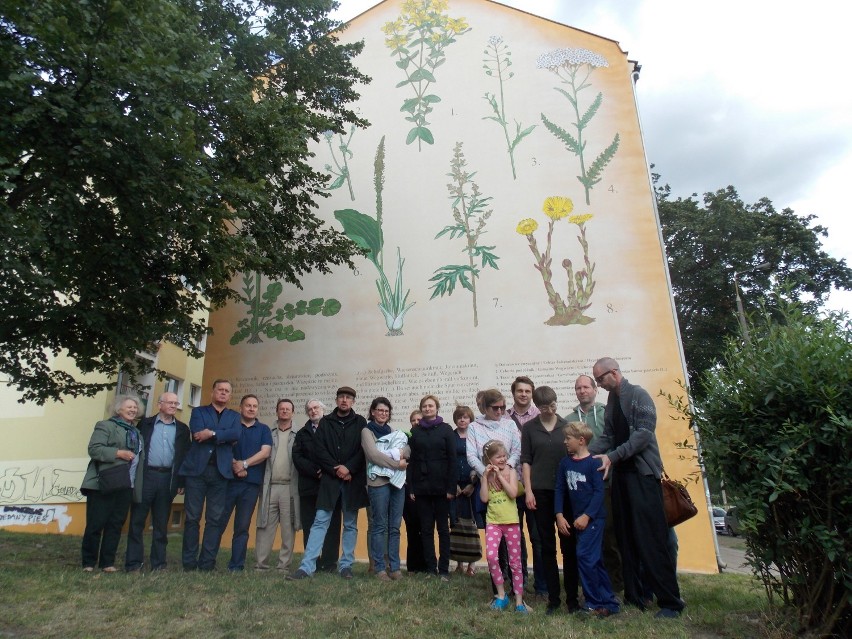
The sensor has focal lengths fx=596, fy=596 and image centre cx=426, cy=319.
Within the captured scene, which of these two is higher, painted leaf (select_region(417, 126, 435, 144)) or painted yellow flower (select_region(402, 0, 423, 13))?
painted yellow flower (select_region(402, 0, 423, 13))

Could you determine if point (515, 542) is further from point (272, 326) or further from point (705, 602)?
point (272, 326)

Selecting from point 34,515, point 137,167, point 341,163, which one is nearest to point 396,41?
point 341,163

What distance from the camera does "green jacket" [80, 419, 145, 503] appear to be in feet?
18.3

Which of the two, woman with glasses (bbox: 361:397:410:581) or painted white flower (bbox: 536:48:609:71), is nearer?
woman with glasses (bbox: 361:397:410:581)

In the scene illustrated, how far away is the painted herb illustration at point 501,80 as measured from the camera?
420 inches

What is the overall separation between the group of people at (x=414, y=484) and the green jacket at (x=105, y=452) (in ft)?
0.04

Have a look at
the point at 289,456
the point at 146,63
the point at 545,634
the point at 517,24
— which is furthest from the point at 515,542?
the point at 517,24

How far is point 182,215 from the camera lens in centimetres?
641

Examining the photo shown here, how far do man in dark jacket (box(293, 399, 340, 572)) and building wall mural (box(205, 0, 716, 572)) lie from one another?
3302 mm

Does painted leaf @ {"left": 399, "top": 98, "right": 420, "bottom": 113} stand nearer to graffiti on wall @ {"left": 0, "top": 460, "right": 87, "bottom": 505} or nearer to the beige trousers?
the beige trousers

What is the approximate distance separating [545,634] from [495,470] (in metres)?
1.36

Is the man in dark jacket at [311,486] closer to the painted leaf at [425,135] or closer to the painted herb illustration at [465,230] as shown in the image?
the painted herb illustration at [465,230]

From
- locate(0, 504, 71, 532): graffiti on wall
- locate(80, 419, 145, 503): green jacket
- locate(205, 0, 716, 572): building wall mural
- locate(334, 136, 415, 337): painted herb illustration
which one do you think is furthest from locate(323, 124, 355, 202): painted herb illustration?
locate(0, 504, 71, 532): graffiti on wall

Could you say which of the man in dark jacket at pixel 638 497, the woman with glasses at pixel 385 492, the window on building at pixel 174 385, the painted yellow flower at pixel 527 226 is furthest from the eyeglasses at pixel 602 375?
the window on building at pixel 174 385
